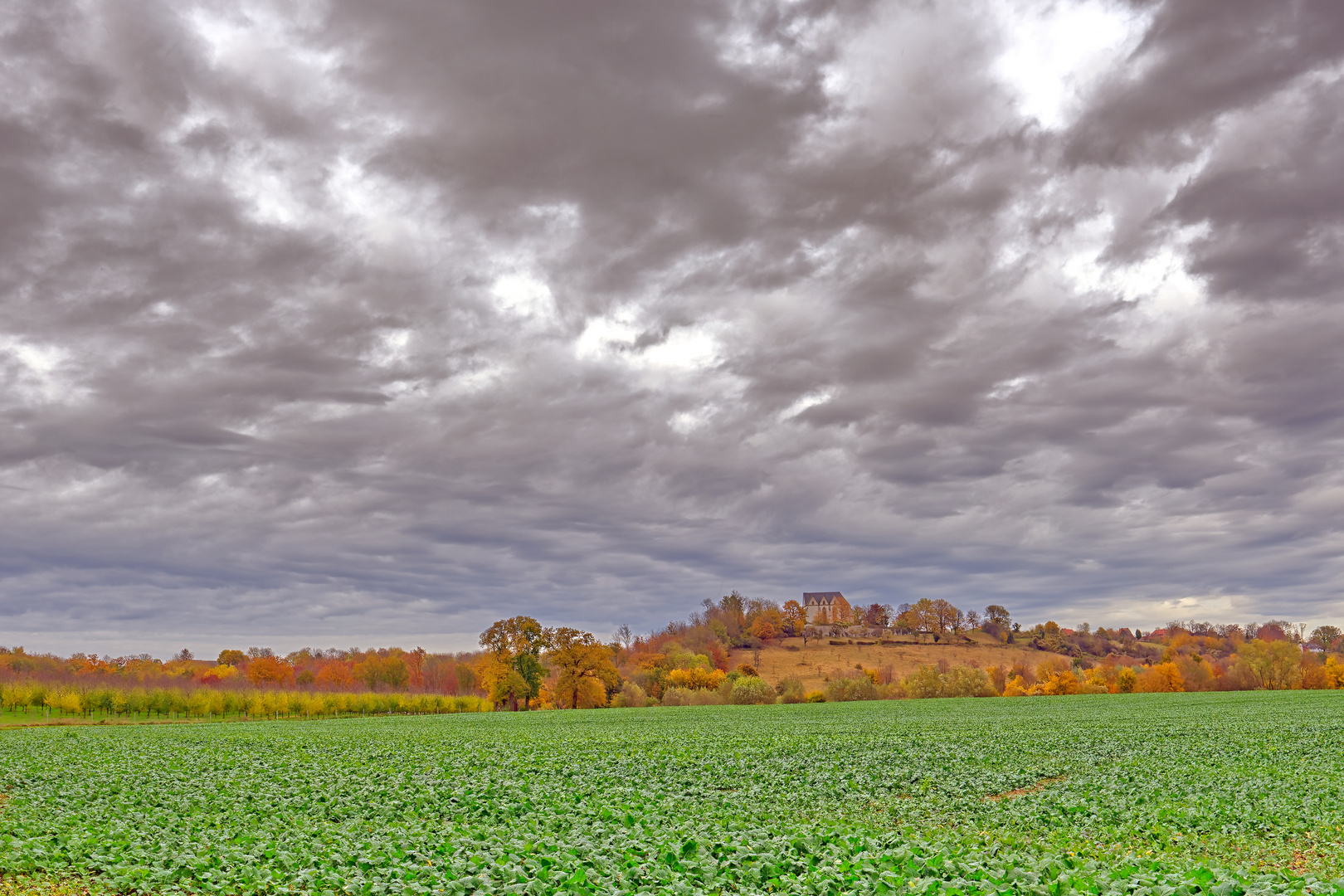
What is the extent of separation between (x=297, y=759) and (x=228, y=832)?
20091mm

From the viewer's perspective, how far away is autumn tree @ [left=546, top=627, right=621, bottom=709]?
116125mm

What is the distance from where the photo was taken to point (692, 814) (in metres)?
22.4

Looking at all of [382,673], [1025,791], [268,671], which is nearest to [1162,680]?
[1025,791]

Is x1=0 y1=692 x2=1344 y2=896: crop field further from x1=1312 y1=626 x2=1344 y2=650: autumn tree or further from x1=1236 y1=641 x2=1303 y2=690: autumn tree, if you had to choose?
x1=1312 y1=626 x2=1344 y2=650: autumn tree

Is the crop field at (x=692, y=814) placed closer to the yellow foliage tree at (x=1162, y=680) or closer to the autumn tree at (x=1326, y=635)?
the yellow foliage tree at (x=1162, y=680)

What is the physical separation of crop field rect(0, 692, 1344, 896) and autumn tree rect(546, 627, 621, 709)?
66981mm

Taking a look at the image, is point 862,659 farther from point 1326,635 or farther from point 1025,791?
point 1025,791

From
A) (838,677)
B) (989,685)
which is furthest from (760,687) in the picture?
(989,685)

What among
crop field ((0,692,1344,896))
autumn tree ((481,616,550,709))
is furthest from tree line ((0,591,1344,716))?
crop field ((0,692,1344,896))

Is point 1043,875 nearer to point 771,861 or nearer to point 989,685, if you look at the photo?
point 771,861

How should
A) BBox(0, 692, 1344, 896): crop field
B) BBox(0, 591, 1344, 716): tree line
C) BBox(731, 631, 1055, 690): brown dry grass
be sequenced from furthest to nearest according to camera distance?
1. BBox(731, 631, 1055, 690): brown dry grass
2. BBox(0, 591, 1344, 716): tree line
3. BBox(0, 692, 1344, 896): crop field

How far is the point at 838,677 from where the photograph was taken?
129125 mm

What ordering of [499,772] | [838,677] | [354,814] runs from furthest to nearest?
1. [838,677]
2. [499,772]
3. [354,814]

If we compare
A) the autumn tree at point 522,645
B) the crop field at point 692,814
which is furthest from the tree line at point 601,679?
the crop field at point 692,814
